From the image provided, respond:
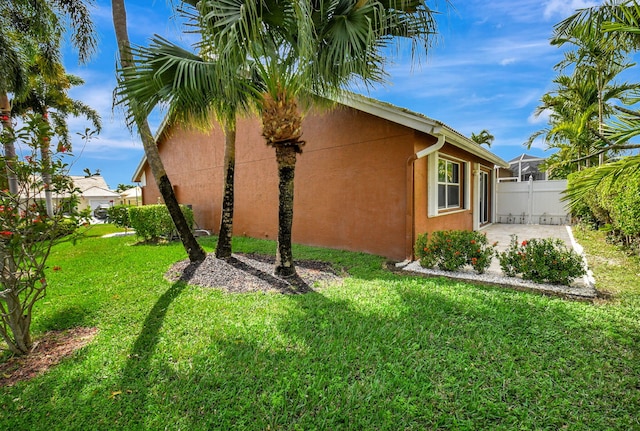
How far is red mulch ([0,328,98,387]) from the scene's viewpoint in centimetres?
344

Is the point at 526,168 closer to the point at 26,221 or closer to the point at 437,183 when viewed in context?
the point at 437,183

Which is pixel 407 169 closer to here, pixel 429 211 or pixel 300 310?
pixel 429 211

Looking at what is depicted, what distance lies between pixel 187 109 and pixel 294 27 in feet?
8.82

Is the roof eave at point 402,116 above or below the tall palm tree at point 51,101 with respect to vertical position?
below

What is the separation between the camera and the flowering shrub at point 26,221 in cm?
354

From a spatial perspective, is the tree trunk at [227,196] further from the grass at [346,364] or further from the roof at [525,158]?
the roof at [525,158]

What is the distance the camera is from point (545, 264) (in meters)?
5.60

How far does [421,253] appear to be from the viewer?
6.92 meters

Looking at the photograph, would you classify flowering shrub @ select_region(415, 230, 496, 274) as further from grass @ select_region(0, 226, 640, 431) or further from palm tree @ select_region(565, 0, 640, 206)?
palm tree @ select_region(565, 0, 640, 206)

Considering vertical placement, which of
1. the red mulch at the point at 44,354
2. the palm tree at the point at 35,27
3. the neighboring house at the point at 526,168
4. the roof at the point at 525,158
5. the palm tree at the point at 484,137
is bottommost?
the red mulch at the point at 44,354

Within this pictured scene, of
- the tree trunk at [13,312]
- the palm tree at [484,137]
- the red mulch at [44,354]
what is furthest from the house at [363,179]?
the palm tree at [484,137]

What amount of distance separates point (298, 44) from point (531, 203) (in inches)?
652

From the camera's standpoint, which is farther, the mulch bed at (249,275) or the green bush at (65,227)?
the mulch bed at (249,275)

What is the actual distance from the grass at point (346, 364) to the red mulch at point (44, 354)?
0.70ft
